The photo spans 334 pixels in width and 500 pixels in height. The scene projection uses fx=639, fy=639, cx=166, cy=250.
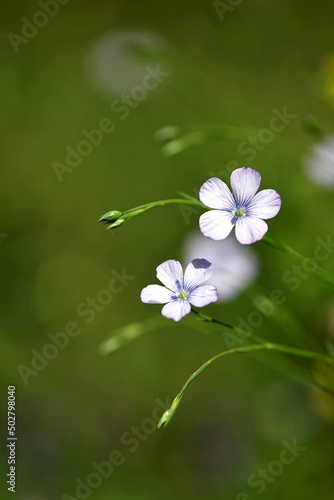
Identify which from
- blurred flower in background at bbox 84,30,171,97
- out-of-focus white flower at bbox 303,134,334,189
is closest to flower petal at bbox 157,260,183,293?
out-of-focus white flower at bbox 303,134,334,189

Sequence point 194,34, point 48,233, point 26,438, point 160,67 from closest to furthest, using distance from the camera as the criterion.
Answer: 1. point 26,438
2. point 48,233
3. point 160,67
4. point 194,34

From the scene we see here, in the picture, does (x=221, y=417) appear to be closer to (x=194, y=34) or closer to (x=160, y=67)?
(x=160, y=67)

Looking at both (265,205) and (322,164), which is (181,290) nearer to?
(265,205)

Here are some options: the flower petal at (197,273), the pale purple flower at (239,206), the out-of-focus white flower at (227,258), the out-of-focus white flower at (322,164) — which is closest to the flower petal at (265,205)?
the pale purple flower at (239,206)

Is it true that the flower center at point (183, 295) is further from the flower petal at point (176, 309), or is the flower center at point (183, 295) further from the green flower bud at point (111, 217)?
the green flower bud at point (111, 217)

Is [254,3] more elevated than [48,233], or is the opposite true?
[254,3]


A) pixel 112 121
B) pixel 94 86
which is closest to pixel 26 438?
pixel 112 121
